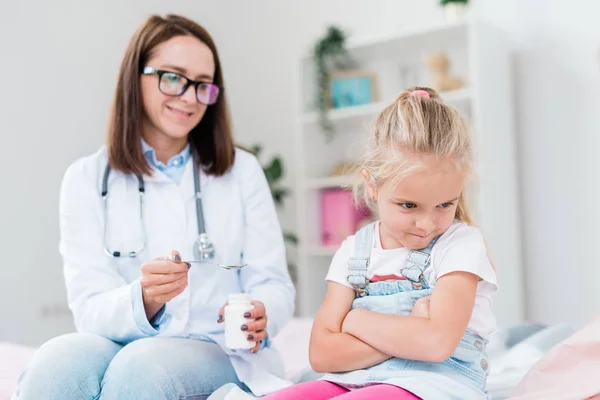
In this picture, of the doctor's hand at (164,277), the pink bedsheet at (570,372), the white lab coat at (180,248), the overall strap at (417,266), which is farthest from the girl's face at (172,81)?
the pink bedsheet at (570,372)

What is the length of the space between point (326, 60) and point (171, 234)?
1.97 meters

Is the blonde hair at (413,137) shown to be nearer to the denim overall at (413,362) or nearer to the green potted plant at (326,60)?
the denim overall at (413,362)

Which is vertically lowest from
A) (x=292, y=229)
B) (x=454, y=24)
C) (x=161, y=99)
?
(x=292, y=229)

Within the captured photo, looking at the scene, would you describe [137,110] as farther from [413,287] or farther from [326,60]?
[326,60]

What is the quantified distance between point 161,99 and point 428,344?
86 cm

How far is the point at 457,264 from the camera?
116 centimetres

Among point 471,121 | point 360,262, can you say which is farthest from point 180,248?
point 471,121

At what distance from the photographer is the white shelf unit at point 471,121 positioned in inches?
109

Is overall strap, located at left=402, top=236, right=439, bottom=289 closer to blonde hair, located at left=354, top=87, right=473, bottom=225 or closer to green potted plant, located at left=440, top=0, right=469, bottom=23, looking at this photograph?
blonde hair, located at left=354, top=87, right=473, bottom=225

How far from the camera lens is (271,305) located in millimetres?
1507

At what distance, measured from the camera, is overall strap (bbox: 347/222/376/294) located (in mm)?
1273

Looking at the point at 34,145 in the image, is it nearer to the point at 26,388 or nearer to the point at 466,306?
the point at 26,388

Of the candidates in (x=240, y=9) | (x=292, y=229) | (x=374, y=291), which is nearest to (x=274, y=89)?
(x=240, y=9)

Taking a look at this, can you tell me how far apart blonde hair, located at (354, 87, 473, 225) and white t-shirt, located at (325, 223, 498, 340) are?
113 mm
